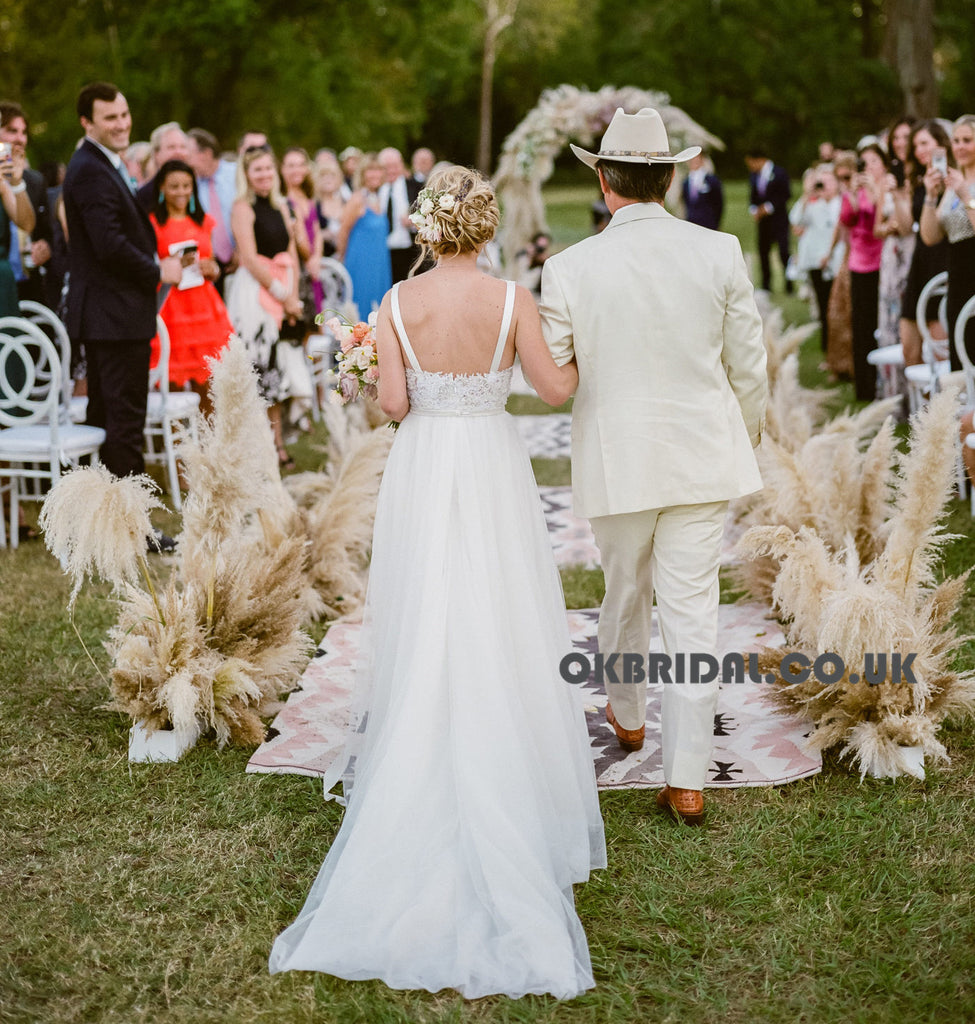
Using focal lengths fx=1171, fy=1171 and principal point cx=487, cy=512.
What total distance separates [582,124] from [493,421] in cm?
1582

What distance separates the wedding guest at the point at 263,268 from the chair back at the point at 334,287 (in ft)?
→ 7.33

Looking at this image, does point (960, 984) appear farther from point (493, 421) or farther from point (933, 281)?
point (933, 281)

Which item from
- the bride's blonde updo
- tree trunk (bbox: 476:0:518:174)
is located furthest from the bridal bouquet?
tree trunk (bbox: 476:0:518:174)

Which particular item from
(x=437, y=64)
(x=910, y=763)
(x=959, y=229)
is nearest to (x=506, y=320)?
(x=910, y=763)

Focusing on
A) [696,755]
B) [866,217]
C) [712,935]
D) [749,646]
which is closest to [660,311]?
[696,755]

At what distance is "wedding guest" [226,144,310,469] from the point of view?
7656 mm

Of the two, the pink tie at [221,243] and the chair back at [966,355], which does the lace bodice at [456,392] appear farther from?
the pink tie at [221,243]

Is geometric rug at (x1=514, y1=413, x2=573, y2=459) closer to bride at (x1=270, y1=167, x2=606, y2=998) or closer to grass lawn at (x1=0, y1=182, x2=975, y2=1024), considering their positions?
grass lawn at (x1=0, y1=182, x2=975, y2=1024)

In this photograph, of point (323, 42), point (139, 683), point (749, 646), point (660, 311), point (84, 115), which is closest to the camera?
point (660, 311)

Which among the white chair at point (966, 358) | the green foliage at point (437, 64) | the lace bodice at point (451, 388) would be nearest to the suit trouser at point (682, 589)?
the lace bodice at point (451, 388)

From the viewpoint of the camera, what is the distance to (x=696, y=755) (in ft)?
11.8

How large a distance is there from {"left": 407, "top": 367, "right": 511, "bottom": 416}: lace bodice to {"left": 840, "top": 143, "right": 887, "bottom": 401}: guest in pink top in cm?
719

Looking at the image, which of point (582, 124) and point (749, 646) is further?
point (582, 124)

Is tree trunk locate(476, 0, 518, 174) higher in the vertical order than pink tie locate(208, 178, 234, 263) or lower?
higher
